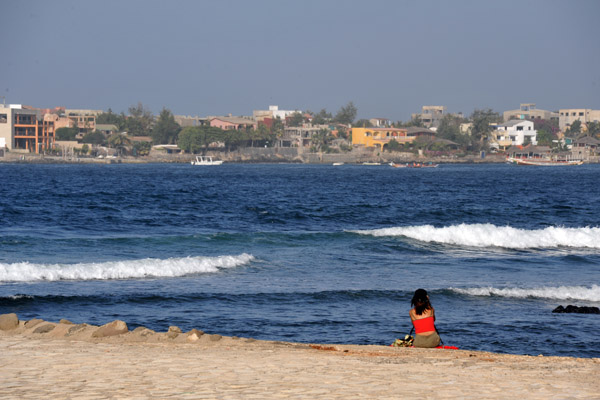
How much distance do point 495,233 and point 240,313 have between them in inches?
716

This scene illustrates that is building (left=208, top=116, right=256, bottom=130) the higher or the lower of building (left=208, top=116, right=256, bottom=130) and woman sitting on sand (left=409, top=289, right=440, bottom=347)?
the higher

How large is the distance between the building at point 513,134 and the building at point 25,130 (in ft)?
363

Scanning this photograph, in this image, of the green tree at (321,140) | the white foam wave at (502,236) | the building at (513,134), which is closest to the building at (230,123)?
the green tree at (321,140)

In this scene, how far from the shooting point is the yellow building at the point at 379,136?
182 meters

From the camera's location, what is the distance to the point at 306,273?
21328mm

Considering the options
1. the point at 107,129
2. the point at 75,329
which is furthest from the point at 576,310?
the point at 107,129

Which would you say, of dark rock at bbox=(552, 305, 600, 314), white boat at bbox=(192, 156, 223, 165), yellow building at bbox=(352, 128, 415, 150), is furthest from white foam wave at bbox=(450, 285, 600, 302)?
yellow building at bbox=(352, 128, 415, 150)

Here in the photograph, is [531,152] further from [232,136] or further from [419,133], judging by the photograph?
[232,136]

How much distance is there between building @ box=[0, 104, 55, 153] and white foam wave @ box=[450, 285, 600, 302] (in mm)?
155989

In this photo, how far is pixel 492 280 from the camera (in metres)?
20.4

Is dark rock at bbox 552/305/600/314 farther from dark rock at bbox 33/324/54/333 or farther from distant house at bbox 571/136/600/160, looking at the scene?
distant house at bbox 571/136/600/160

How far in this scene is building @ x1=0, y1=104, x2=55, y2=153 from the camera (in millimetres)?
161250

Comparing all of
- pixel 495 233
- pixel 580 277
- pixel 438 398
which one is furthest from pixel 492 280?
pixel 438 398

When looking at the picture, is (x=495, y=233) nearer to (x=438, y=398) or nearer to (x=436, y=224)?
(x=436, y=224)
